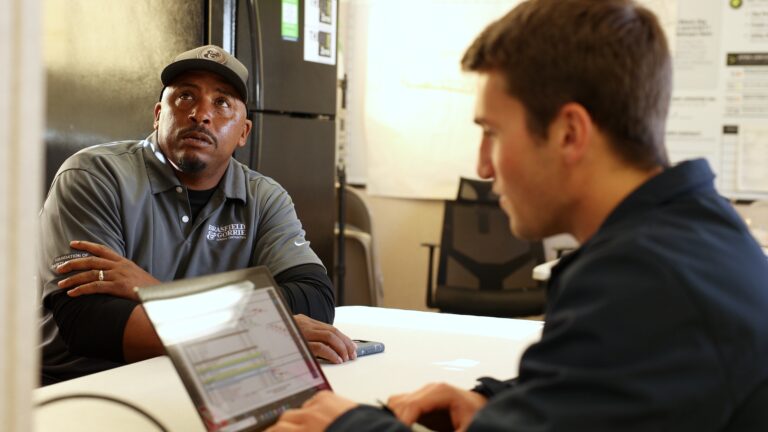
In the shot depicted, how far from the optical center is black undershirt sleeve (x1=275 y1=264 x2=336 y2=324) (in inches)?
71.5

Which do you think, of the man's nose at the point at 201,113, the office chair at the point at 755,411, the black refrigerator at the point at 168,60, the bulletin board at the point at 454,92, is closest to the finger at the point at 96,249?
the man's nose at the point at 201,113

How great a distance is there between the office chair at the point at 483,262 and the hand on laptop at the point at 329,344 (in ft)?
8.18

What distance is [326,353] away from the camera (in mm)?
1447

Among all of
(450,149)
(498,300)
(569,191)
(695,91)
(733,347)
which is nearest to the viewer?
(733,347)

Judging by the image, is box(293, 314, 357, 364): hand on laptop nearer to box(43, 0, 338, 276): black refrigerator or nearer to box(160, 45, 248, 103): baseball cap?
box(160, 45, 248, 103): baseball cap

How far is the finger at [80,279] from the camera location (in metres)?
1.66

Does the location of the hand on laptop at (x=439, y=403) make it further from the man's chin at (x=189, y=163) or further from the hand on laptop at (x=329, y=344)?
the man's chin at (x=189, y=163)

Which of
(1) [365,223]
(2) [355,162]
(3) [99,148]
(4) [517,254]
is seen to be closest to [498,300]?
(4) [517,254]

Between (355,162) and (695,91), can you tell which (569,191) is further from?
(355,162)

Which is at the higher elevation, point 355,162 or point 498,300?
point 355,162

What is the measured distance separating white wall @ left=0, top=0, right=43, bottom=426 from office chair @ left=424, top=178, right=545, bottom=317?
3395mm

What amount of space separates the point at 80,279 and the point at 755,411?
128cm

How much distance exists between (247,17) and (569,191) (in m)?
2.19

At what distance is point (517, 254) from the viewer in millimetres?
3938
